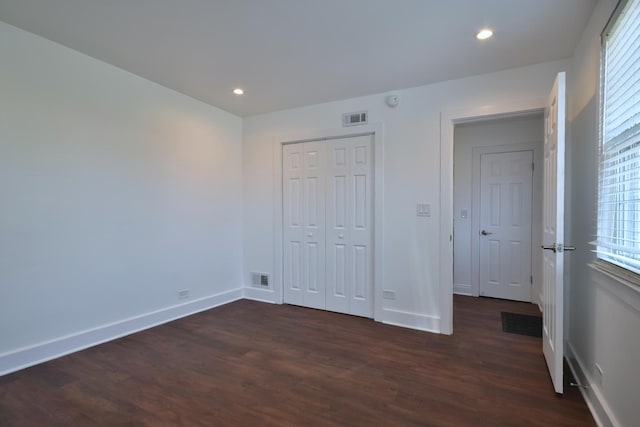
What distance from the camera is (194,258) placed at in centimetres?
367

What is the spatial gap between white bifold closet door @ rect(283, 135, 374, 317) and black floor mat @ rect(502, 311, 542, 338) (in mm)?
1443

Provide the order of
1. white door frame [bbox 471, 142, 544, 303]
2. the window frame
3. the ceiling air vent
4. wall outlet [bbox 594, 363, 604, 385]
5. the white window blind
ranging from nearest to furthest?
the white window blind, the window frame, wall outlet [bbox 594, 363, 604, 385], the ceiling air vent, white door frame [bbox 471, 142, 544, 303]

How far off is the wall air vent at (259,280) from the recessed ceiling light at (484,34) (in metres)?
3.44

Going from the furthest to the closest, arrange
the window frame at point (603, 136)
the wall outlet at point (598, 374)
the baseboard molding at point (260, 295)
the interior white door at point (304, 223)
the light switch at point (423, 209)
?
the baseboard molding at point (260, 295)
the interior white door at point (304, 223)
the light switch at point (423, 209)
the wall outlet at point (598, 374)
the window frame at point (603, 136)

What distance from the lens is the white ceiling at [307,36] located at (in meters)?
1.97

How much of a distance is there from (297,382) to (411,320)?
1.54 m

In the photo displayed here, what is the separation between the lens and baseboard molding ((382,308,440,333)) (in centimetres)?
310

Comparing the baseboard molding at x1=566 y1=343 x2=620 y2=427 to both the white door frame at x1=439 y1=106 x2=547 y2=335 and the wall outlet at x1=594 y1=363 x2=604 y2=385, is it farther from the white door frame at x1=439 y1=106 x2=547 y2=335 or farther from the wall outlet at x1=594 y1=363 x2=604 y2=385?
the white door frame at x1=439 y1=106 x2=547 y2=335

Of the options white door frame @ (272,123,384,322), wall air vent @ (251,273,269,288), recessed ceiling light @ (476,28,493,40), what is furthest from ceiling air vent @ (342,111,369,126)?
wall air vent @ (251,273,269,288)

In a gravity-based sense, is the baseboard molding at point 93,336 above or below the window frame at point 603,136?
below

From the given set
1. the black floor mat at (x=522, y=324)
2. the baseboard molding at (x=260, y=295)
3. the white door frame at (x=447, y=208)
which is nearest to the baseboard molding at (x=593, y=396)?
the black floor mat at (x=522, y=324)

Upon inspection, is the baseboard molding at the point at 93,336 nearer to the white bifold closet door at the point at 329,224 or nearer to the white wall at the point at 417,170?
the white bifold closet door at the point at 329,224

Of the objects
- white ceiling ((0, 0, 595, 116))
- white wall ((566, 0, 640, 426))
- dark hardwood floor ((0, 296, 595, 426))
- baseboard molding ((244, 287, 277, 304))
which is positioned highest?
white ceiling ((0, 0, 595, 116))

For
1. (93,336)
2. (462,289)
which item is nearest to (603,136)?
(462,289)
